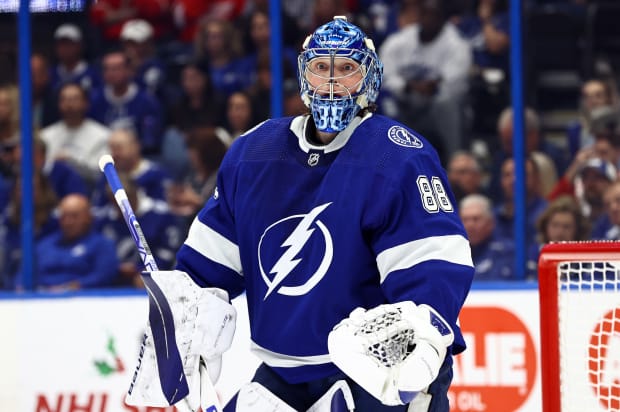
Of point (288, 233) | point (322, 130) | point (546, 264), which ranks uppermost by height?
point (322, 130)

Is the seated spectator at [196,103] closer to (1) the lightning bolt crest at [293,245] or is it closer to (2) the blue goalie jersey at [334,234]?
(2) the blue goalie jersey at [334,234]

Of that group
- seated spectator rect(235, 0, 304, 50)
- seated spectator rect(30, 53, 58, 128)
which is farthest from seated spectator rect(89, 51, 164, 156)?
seated spectator rect(235, 0, 304, 50)

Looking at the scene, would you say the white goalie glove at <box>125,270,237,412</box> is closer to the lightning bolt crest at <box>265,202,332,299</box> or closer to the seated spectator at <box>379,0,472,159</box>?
the lightning bolt crest at <box>265,202,332,299</box>

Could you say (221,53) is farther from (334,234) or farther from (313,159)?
(334,234)

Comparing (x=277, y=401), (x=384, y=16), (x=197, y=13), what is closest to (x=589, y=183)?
(x=384, y=16)

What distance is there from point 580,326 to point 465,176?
1667mm

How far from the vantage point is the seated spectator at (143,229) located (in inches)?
192

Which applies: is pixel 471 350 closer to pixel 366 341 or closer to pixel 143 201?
pixel 143 201

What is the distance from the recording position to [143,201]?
504 cm

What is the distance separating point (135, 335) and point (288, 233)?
2.06 m

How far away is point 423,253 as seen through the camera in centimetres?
234

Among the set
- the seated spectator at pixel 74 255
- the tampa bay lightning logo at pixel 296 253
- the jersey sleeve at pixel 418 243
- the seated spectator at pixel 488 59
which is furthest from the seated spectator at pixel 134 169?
the jersey sleeve at pixel 418 243

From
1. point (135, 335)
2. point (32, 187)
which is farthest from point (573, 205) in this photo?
point (32, 187)

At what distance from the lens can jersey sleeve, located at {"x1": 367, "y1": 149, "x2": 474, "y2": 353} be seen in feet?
7.61
